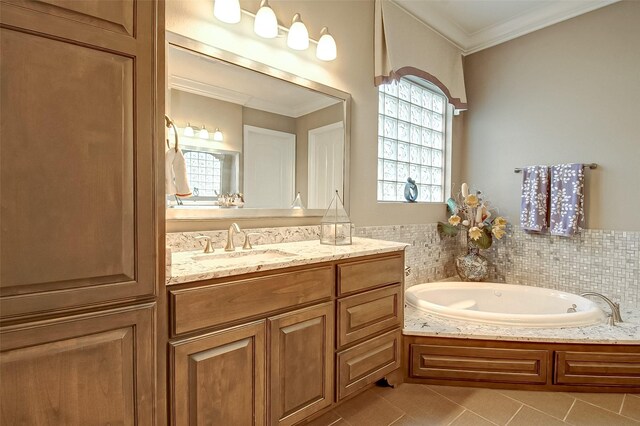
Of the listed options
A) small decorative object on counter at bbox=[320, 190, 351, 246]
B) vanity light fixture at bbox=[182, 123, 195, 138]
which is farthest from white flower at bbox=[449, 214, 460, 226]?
vanity light fixture at bbox=[182, 123, 195, 138]

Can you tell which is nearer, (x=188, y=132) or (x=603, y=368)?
(x=188, y=132)

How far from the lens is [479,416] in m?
1.73

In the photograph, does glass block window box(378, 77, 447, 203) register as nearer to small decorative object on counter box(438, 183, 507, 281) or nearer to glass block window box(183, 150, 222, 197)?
small decorative object on counter box(438, 183, 507, 281)

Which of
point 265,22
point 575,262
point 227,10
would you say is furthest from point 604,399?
point 227,10

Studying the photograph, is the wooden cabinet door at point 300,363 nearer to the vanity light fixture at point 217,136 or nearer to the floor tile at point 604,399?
the vanity light fixture at point 217,136

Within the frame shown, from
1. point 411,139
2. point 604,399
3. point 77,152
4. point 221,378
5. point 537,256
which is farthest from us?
point 411,139

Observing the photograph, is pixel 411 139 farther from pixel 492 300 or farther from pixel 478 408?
pixel 478 408

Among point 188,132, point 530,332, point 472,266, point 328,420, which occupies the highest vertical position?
point 188,132

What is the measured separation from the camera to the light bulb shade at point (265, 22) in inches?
71.1

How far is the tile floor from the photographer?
169 cm

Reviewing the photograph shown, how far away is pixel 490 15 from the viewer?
2873 millimetres

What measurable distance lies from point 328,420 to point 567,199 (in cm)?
257

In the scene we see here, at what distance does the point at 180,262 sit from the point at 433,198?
8.77ft

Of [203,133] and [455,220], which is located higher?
[203,133]
